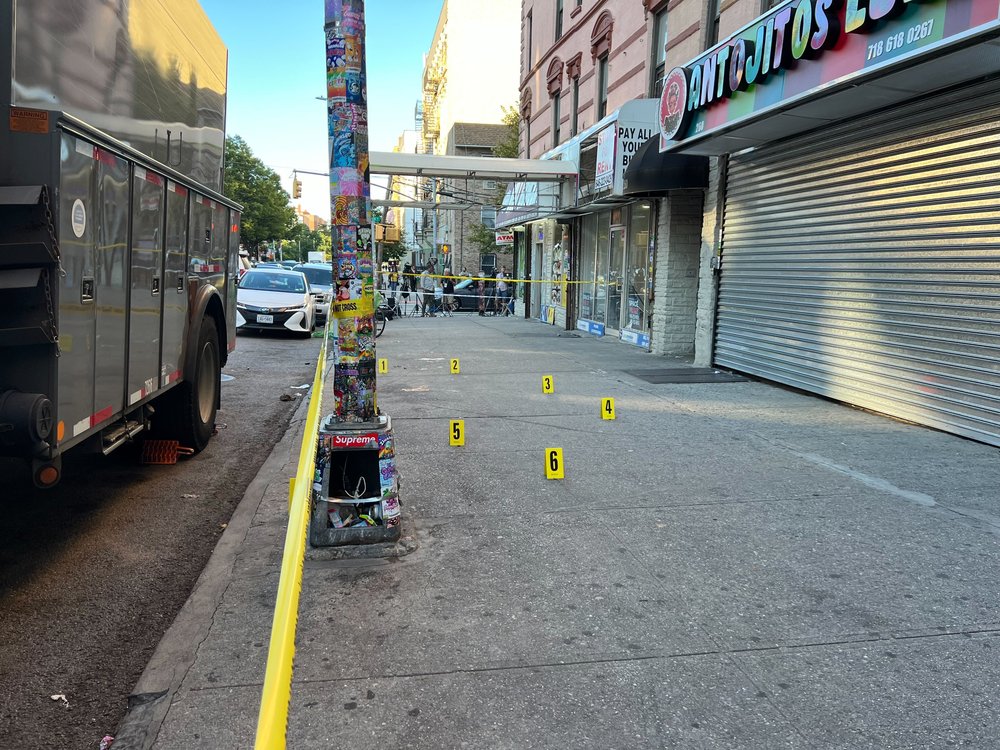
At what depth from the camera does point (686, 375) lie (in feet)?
37.2

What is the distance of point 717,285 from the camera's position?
1194cm

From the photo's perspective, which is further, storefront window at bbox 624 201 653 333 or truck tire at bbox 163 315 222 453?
storefront window at bbox 624 201 653 333

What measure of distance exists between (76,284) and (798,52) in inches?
278

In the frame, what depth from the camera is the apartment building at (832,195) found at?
270 inches

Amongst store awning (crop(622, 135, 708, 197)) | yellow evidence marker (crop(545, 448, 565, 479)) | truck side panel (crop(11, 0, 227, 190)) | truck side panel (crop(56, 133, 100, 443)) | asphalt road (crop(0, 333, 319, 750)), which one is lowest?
asphalt road (crop(0, 333, 319, 750))

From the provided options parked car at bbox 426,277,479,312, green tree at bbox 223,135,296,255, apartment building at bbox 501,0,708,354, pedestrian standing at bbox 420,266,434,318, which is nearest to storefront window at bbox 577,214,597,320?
apartment building at bbox 501,0,708,354

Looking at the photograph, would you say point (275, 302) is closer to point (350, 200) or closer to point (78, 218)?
point (350, 200)

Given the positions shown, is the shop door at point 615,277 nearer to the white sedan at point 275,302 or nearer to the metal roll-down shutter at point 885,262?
the metal roll-down shutter at point 885,262

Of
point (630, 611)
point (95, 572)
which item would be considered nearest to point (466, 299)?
point (95, 572)

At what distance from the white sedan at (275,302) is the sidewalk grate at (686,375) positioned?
357 inches

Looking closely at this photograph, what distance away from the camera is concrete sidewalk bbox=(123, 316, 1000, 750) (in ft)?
9.43

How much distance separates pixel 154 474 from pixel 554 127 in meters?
19.0

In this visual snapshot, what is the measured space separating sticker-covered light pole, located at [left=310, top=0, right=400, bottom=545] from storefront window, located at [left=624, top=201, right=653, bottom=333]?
11.1 metres

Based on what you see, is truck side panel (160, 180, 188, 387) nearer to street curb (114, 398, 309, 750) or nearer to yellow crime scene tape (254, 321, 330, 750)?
street curb (114, 398, 309, 750)
